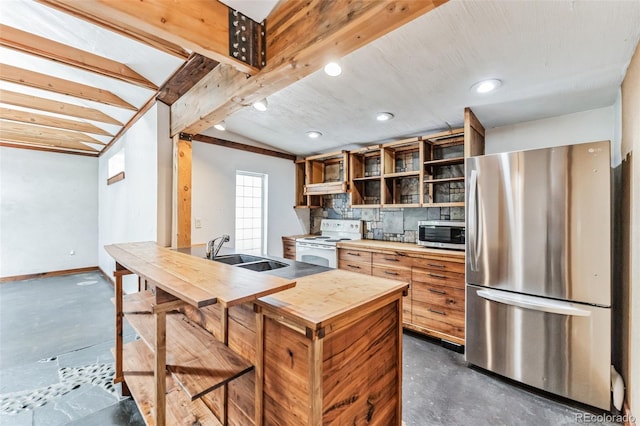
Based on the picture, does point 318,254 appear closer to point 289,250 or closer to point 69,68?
point 289,250

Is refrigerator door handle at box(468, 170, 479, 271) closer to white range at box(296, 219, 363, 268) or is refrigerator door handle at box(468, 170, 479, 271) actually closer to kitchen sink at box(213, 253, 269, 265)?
white range at box(296, 219, 363, 268)

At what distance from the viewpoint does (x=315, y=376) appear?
99 cm

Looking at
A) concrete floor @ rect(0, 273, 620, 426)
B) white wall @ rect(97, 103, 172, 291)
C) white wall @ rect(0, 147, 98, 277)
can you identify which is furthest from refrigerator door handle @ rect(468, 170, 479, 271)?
white wall @ rect(0, 147, 98, 277)

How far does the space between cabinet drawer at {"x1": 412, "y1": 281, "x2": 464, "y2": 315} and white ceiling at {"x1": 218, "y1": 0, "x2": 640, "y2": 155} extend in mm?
1730

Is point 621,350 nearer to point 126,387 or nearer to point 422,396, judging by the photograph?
point 422,396

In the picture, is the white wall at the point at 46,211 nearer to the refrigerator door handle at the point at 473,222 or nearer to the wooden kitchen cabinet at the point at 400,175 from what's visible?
the wooden kitchen cabinet at the point at 400,175

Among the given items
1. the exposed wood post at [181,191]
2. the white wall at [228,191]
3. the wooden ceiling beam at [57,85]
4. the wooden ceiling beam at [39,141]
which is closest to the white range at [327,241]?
the white wall at [228,191]

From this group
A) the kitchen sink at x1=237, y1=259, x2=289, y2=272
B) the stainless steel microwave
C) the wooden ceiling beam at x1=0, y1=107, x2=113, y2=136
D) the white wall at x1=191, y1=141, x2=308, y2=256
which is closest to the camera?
the kitchen sink at x1=237, y1=259, x2=289, y2=272

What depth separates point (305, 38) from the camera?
138 cm

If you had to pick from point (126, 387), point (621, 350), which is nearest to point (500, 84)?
point (621, 350)

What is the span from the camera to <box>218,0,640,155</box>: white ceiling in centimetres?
139

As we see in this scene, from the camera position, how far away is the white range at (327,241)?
3.60 m

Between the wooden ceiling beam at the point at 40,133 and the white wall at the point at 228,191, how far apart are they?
9.74 ft

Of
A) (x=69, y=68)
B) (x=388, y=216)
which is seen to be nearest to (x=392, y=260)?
(x=388, y=216)
